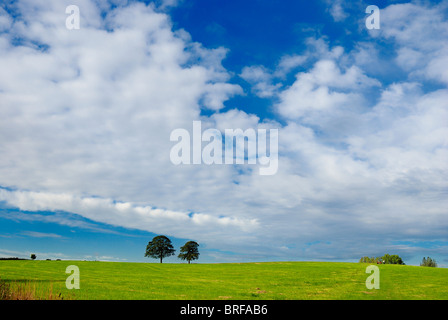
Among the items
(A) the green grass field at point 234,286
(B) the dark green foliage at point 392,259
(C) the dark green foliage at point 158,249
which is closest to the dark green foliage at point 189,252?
(C) the dark green foliage at point 158,249

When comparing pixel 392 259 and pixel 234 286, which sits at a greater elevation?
pixel 234 286

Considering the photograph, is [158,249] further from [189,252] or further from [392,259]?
[392,259]

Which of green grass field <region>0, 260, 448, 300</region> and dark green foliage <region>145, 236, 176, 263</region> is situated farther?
dark green foliage <region>145, 236, 176, 263</region>

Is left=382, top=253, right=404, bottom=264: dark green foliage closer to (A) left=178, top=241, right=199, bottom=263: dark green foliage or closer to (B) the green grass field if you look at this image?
(A) left=178, top=241, right=199, bottom=263: dark green foliage

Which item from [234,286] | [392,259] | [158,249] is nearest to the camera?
[234,286]

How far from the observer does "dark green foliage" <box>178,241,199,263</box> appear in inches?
5600

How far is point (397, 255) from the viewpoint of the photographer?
193750mm

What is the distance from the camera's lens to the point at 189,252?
5630 inches

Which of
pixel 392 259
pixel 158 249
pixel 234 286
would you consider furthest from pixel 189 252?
pixel 392 259

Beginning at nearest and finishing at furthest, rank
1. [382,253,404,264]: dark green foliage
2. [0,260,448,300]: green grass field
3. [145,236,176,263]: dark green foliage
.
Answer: [0,260,448,300]: green grass field, [145,236,176,263]: dark green foliage, [382,253,404,264]: dark green foliage

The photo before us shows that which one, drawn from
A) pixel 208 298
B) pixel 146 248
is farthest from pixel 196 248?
pixel 208 298

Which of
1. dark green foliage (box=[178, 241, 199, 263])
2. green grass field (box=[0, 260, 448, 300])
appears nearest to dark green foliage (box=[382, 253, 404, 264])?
dark green foliage (box=[178, 241, 199, 263])
